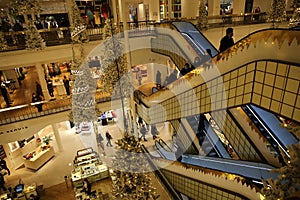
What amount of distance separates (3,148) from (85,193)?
5.96m

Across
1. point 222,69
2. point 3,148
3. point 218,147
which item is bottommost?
point 3,148

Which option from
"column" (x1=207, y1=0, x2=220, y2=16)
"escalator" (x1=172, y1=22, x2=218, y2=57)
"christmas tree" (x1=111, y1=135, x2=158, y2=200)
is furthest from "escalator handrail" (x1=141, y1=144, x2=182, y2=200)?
"column" (x1=207, y1=0, x2=220, y2=16)

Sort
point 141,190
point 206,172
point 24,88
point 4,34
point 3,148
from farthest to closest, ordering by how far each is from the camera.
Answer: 1. point 24,88
2. point 3,148
3. point 4,34
4. point 206,172
5. point 141,190

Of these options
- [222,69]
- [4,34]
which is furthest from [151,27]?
[222,69]

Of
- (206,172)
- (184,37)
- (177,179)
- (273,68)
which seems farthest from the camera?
(184,37)

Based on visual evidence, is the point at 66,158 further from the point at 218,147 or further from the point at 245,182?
the point at 245,182

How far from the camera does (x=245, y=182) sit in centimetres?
447

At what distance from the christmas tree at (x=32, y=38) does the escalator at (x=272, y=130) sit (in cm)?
827

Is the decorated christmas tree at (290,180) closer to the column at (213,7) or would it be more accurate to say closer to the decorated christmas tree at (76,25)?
the decorated christmas tree at (76,25)

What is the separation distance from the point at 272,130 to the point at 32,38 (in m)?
9.10

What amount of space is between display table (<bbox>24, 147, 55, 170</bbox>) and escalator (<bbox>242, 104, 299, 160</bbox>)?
10454 mm

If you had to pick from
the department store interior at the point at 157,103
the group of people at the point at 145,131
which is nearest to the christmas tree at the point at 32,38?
the department store interior at the point at 157,103

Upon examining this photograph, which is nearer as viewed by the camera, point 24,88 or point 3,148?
point 3,148

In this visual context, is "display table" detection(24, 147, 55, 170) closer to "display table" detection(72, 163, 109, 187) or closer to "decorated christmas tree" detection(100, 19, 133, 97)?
"display table" detection(72, 163, 109, 187)
